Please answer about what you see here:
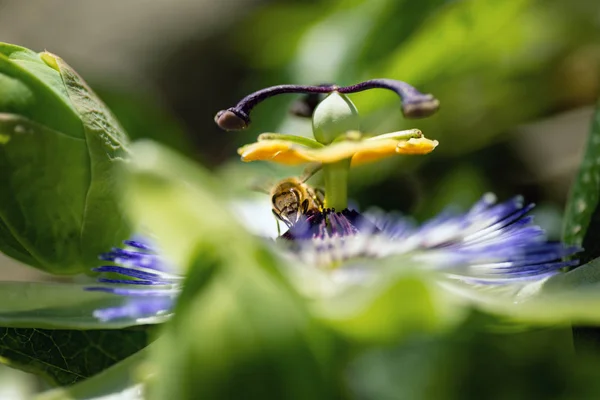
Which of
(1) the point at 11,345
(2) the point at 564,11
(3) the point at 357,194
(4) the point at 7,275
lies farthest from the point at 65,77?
(4) the point at 7,275

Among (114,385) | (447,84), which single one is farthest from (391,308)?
(447,84)

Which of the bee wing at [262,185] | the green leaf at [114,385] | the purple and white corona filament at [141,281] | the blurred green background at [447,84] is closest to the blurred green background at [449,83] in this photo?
the blurred green background at [447,84]

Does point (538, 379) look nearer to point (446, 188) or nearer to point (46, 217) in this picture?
→ point (46, 217)

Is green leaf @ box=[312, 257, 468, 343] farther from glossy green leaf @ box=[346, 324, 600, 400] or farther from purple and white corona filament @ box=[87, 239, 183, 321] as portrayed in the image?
purple and white corona filament @ box=[87, 239, 183, 321]

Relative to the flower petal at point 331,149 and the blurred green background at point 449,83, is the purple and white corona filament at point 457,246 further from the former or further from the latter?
the blurred green background at point 449,83

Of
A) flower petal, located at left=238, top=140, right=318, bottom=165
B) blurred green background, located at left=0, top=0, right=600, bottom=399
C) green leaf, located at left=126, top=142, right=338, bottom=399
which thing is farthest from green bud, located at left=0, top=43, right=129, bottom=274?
blurred green background, located at left=0, top=0, right=600, bottom=399
